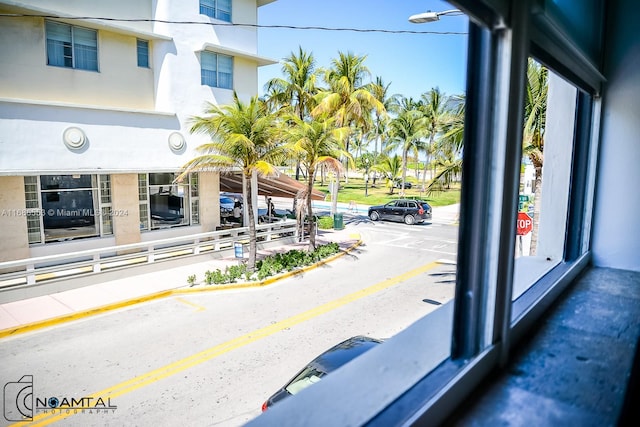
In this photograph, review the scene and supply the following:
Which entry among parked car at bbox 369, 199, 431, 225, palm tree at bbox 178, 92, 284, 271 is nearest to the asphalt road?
palm tree at bbox 178, 92, 284, 271

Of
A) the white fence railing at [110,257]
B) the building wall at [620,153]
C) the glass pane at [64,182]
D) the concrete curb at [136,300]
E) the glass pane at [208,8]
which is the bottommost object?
the concrete curb at [136,300]

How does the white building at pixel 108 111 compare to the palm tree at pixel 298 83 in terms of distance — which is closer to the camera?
the white building at pixel 108 111

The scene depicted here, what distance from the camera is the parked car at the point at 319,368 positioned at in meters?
4.91

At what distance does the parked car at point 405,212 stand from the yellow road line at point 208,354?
1267 cm

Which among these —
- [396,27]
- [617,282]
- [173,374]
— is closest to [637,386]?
[617,282]

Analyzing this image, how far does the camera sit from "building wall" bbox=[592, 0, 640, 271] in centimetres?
326

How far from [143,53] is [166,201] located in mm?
4896

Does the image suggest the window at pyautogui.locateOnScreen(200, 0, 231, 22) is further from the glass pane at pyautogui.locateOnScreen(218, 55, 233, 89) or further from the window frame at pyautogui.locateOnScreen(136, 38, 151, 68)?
the window frame at pyautogui.locateOnScreen(136, 38, 151, 68)

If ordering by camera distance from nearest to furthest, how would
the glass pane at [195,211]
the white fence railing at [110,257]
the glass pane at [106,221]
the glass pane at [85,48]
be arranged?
the white fence railing at [110,257], the glass pane at [85,48], the glass pane at [106,221], the glass pane at [195,211]

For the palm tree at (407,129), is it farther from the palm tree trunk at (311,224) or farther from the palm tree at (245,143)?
the palm tree at (245,143)

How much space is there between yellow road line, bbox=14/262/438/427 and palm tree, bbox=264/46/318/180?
15.4m

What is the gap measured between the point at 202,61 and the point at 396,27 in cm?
686

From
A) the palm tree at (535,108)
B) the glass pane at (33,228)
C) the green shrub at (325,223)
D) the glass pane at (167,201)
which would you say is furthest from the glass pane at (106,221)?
the palm tree at (535,108)

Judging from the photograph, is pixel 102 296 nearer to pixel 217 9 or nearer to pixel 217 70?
pixel 217 70
